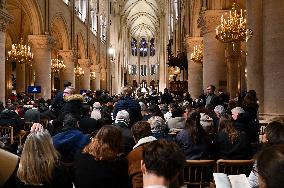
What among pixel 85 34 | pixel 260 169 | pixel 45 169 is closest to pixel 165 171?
pixel 260 169

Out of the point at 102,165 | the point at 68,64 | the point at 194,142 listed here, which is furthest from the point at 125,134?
the point at 68,64

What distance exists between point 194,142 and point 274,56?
16.7 ft

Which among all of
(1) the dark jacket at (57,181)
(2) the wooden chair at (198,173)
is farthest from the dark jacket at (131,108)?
(1) the dark jacket at (57,181)

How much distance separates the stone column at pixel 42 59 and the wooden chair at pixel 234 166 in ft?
66.7

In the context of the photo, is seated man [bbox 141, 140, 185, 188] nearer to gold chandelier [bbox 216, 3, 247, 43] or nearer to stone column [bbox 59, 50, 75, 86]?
gold chandelier [bbox 216, 3, 247, 43]

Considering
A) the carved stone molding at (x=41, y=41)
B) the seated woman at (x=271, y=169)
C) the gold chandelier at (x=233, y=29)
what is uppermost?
the carved stone molding at (x=41, y=41)

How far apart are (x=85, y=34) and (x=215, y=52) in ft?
72.3

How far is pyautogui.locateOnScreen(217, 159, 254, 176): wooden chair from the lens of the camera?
4898mm

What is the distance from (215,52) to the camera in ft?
55.6

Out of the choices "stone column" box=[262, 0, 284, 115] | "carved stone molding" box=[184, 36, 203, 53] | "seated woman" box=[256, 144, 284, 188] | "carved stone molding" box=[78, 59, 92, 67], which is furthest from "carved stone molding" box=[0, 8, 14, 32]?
"carved stone molding" box=[78, 59, 92, 67]

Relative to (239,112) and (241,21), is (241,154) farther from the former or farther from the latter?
(241,21)

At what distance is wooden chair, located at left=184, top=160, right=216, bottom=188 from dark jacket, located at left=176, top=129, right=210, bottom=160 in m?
0.67

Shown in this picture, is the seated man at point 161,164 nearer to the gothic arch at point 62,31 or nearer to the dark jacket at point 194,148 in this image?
the dark jacket at point 194,148

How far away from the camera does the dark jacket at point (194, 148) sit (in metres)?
5.79
